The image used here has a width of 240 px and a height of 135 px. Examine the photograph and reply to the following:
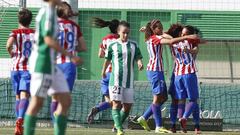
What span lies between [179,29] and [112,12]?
297 inches

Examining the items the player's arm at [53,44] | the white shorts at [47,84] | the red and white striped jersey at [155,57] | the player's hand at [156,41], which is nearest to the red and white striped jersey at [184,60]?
the red and white striped jersey at [155,57]

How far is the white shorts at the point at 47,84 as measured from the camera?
10.2 metres

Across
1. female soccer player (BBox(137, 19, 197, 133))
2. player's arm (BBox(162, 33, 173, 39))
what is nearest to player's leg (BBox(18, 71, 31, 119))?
player's arm (BBox(162, 33, 173, 39))

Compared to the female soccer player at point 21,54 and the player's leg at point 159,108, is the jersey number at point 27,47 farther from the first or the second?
the player's leg at point 159,108

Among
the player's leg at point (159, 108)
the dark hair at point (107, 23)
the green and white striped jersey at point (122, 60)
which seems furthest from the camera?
the player's leg at point (159, 108)

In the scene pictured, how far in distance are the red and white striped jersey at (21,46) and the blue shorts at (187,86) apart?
378 cm

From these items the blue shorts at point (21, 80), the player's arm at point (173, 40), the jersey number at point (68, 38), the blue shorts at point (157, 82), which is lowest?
the blue shorts at point (157, 82)

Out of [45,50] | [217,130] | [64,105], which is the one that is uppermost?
[45,50]

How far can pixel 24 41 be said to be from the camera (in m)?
14.6

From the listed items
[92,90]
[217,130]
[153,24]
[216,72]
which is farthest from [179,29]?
[216,72]

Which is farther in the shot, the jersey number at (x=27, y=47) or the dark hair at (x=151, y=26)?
the dark hair at (x=151, y=26)

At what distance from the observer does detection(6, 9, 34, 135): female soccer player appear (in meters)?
Result: 14.4

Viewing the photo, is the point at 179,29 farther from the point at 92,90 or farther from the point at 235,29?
the point at 235,29

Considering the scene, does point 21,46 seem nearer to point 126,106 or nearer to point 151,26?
point 126,106
